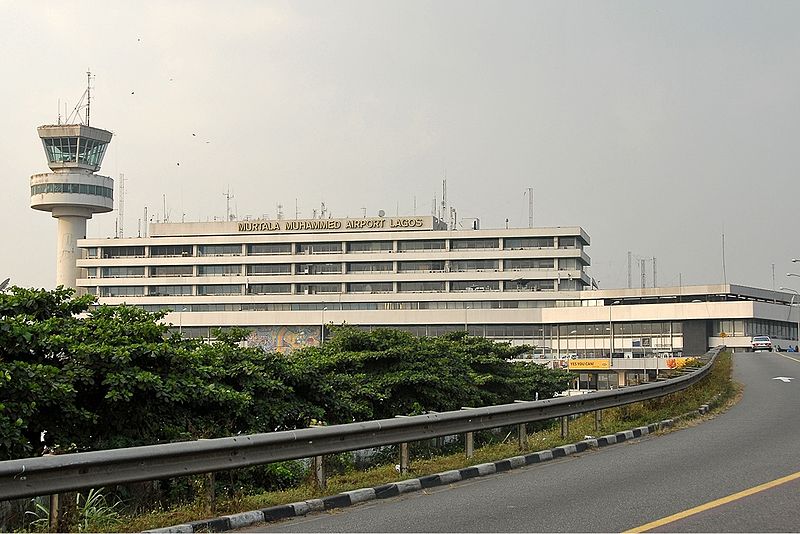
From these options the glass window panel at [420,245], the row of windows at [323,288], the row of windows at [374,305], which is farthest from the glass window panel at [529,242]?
the glass window panel at [420,245]

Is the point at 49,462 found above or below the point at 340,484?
above

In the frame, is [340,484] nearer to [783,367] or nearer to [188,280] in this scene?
[783,367]

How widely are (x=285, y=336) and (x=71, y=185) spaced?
3683cm

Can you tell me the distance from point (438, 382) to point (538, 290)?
92910 mm

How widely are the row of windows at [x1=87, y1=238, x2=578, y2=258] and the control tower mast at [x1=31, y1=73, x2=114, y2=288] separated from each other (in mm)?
4946

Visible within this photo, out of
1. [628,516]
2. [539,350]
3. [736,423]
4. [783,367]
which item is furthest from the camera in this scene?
[539,350]

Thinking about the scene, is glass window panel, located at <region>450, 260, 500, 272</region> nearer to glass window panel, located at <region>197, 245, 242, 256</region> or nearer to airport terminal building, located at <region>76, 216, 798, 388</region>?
airport terminal building, located at <region>76, 216, 798, 388</region>

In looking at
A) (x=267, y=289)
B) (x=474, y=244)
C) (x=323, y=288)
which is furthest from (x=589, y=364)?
(x=267, y=289)

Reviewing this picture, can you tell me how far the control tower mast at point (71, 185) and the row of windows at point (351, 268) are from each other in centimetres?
603

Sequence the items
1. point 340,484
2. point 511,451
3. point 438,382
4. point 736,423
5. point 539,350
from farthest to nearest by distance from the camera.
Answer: point 539,350
point 438,382
point 736,423
point 511,451
point 340,484

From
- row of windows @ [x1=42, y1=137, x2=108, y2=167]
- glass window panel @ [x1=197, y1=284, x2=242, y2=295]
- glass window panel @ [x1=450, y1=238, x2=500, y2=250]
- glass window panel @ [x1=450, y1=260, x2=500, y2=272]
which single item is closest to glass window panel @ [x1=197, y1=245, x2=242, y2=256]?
glass window panel @ [x1=197, y1=284, x2=242, y2=295]

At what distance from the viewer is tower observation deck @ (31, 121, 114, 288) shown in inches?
5022

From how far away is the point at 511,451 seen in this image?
49.8 ft

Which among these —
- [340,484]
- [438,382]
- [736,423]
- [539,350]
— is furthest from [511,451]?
[539,350]
